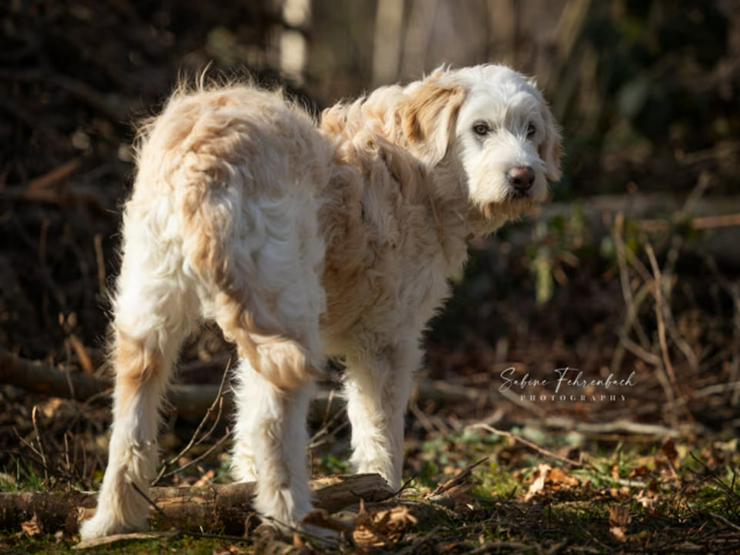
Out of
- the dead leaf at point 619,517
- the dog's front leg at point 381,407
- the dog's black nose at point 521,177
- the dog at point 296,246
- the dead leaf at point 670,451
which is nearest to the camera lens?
the dog at point 296,246

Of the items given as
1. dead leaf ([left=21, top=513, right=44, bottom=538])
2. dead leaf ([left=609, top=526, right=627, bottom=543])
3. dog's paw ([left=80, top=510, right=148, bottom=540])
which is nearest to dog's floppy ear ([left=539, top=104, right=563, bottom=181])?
dead leaf ([left=609, top=526, right=627, bottom=543])

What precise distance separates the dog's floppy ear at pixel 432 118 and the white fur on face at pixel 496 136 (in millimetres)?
69

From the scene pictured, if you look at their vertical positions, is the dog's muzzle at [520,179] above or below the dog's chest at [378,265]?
above

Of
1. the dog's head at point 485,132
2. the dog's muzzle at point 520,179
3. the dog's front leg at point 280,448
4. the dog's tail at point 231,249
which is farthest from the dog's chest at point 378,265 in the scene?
the dog's front leg at point 280,448

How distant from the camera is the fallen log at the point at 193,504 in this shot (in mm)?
4312

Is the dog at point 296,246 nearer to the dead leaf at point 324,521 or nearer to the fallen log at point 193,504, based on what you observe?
the dead leaf at point 324,521

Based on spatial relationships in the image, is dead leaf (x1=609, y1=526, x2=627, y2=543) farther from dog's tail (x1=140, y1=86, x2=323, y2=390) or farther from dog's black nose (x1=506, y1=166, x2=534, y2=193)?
dog's black nose (x1=506, y1=166, x2=534, y2=193)

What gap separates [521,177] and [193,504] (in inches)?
93.8

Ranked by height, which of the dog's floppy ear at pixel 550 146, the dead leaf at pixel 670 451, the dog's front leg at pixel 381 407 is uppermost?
the dog's floppy ear at pixel 550 146

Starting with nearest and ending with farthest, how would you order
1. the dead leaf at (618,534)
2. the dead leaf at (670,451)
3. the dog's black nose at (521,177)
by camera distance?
1. the dead leaf at (618,534)
2. the dog's black nose at (521,177)
3. the dead leaf at (670,451)

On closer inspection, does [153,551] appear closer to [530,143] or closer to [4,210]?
[530,143]

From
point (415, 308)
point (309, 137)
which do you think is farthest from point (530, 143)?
point (309, 137)

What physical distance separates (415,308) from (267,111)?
143cm

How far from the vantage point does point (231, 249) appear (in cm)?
371
